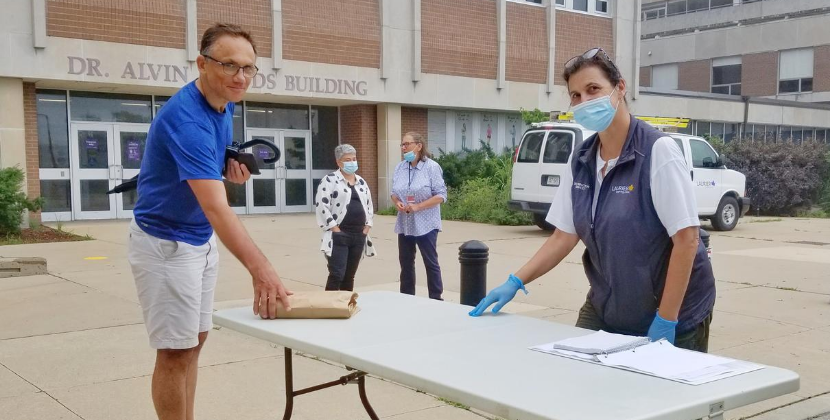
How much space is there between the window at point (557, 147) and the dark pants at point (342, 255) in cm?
824

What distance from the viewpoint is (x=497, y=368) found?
8.43 feet

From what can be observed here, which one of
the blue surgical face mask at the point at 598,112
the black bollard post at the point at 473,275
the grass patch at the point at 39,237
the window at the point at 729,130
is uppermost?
the window at the point at 729,130

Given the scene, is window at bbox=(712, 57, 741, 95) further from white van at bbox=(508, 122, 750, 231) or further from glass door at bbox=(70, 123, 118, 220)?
glass door at bbox=(70, 123, 118, 220)

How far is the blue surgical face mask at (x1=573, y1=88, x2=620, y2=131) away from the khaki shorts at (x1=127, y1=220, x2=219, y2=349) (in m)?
1.71

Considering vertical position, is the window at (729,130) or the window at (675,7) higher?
the window at (675,7)

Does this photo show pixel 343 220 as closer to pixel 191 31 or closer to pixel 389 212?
pixel 191 31

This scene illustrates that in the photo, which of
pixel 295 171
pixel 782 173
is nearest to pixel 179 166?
pixel 295 171

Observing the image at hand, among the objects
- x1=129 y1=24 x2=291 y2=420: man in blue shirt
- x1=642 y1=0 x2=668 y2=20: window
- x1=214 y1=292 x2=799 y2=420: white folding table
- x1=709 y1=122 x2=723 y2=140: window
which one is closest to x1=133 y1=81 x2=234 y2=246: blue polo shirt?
x1=129 y1=24 x2=291 y2=420: man in blue shirt

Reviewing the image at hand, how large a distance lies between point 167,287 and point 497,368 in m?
1.48

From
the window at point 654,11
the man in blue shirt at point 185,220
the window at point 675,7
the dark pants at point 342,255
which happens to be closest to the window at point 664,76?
the window at point 675,7

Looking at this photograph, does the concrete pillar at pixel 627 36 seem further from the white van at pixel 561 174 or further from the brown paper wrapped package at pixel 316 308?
the brown paper wrapped package at pixel 316 308

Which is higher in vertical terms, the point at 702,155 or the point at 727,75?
the point at 727,75

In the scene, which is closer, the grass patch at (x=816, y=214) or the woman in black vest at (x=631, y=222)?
the woman in black vest at (x=631, y=222)

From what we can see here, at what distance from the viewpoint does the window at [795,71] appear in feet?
129
